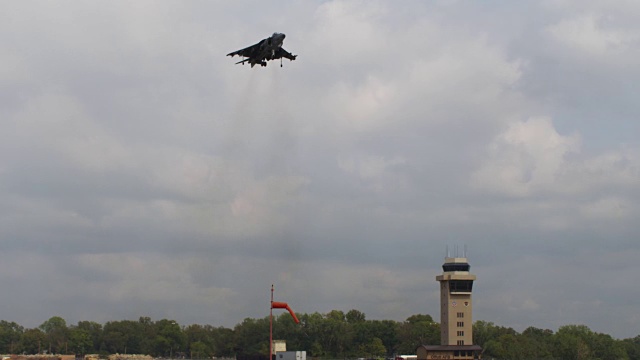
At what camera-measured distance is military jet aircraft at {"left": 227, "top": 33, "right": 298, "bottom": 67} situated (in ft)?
457

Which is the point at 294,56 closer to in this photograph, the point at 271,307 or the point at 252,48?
the point at 252,48

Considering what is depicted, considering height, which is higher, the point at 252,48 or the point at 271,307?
the point at 252,48

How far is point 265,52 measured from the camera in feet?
459

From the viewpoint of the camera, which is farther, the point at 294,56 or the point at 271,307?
the point at 271,307

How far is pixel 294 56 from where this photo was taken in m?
143

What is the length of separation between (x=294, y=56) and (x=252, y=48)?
8.03 metres

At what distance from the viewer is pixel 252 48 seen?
140 meters

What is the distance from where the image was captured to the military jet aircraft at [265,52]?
457 feet

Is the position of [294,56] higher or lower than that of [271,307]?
higher

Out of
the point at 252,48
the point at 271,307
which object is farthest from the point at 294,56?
the point at 271,307

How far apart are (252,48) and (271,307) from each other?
50.9 metres

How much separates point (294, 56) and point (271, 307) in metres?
49.4
